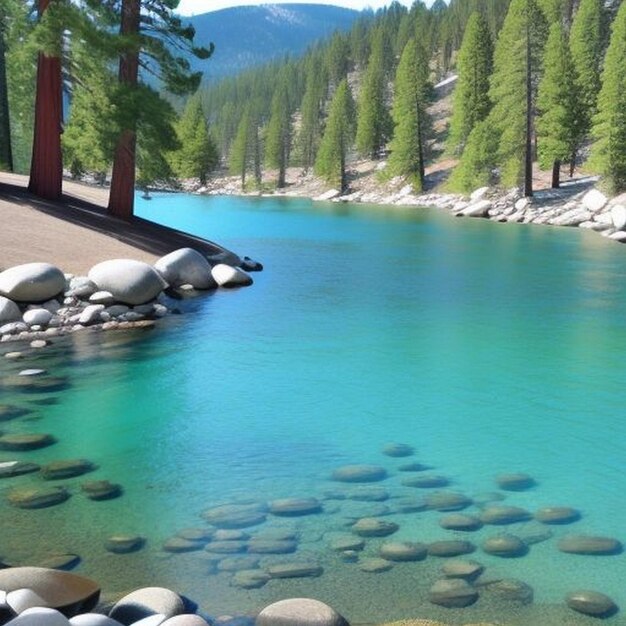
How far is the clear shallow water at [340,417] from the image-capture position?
6086mm

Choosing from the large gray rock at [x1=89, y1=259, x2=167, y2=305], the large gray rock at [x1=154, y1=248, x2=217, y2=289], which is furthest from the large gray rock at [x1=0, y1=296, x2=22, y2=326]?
the large gray rock at [x1=154, y1=248, x2=217, y2=289]

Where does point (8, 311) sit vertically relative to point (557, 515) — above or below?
above

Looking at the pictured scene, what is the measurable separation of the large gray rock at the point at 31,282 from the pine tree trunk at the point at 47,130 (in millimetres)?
6896

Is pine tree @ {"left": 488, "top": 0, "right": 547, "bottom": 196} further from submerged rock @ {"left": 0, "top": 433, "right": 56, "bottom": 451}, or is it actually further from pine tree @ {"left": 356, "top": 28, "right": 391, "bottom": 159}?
submerged rock @ {"left": 0, "top": 433, "right": 56, "bottom": 451}

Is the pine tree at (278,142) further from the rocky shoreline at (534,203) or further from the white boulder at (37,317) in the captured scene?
the white boulder at (37,317)

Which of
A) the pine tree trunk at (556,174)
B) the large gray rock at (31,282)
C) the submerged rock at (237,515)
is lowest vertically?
the submerged rock at (237,515)

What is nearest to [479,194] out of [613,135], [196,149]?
[613,135]

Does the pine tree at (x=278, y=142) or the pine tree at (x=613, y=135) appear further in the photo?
the pine tree at (x=278, y=142)

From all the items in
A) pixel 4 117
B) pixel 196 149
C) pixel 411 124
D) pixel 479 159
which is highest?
pixel 196 149

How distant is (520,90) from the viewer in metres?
44.8

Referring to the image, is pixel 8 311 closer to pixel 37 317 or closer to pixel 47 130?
pixel 37 317

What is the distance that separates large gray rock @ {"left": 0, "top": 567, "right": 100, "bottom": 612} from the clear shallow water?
0.40m

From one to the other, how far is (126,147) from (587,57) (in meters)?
44.2

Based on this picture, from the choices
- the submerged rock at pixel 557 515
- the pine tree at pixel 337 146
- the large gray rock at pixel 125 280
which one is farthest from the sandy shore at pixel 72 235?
the pine tree at pixel 337 146
